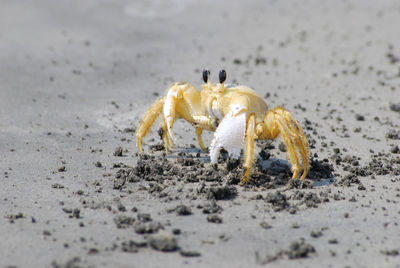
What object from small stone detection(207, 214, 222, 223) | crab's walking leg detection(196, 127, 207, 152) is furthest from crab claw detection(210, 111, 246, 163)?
crab's walking leg detection(196, 127, 207, 152)

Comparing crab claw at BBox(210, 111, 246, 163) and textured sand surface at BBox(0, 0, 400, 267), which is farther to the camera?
crab claw at BBox(210, 111, 246, 163)

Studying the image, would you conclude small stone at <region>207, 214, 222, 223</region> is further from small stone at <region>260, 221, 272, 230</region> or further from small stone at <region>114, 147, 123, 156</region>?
small stone at <region>114, 147, 123, 156</region>

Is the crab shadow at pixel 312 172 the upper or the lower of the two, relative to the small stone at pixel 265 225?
upper

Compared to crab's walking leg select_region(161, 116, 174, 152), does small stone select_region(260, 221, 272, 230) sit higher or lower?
lower

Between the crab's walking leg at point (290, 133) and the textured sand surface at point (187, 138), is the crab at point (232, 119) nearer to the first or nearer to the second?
the crab's walking leg at point (290, 133)

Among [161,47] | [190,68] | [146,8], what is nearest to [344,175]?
[190,68]

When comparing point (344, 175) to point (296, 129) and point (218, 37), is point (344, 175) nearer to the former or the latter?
point (296, 129)

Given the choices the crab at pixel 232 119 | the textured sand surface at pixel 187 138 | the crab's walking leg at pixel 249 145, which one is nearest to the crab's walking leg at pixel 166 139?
the crab at pixel 232 119

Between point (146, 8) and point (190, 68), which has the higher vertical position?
point (146, 8)
